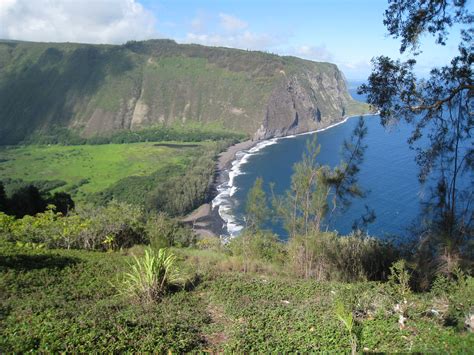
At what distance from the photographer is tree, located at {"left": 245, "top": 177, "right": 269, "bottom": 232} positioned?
1955 centimetres

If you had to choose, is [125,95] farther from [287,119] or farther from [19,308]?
[19,308]

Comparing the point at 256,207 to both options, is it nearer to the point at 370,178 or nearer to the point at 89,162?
the point at 370,178

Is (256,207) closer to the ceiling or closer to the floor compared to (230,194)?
closer to the ceiling

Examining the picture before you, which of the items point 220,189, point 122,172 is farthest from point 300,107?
point 220,189

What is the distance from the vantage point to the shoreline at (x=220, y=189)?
194 ft

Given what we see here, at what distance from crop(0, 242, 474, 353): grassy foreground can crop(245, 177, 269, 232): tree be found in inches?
368

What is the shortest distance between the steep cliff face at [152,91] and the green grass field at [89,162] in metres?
26.0

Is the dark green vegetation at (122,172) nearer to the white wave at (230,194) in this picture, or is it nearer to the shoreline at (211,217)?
the shoreline at (211,217)

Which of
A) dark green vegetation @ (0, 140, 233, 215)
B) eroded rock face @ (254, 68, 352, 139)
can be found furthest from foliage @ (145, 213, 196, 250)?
eroded rock face @ (254, 68, 352, 139)

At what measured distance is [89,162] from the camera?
107m

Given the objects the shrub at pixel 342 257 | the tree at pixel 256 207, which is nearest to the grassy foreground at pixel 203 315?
the shrub at pixel 342 257

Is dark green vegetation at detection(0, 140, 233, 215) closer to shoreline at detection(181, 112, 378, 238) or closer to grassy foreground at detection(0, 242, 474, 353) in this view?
shoreline at detection(181, 112, 378, 238)

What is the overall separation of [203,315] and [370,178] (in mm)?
61257

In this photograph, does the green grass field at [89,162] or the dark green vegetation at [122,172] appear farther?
the green grass field at [89,162]
